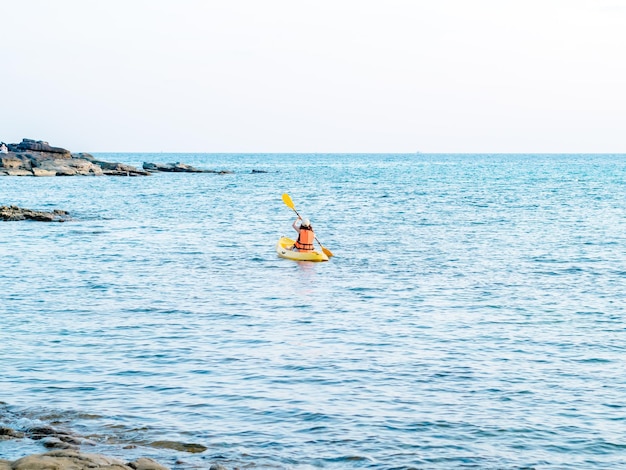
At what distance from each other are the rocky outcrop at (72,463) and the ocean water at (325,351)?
0.88 m

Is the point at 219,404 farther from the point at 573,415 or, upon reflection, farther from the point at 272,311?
the point at 272,311

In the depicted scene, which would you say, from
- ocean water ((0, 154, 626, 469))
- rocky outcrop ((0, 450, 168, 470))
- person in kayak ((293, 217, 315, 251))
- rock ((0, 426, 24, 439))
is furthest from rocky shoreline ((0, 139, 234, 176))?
rocky outcrop ((0, 450, 168, 470))

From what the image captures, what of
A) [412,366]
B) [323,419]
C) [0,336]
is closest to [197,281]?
[0,336]

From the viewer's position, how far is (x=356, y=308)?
20109 mm

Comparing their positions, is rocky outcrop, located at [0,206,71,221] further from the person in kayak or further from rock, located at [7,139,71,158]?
rock, located at [7,139,71,158]

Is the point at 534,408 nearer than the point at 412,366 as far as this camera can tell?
Yes

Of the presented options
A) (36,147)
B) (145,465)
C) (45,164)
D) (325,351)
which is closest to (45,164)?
(45,164)

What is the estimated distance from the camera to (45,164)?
9825 centimetres

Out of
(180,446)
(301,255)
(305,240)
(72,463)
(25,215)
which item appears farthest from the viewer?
(25,215)

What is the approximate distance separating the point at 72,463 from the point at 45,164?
95407 mm

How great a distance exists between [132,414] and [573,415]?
660 cm

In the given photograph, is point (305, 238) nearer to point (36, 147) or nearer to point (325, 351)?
point (325, 351)

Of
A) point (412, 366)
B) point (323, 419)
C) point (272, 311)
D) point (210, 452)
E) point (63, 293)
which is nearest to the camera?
point (210, 452)

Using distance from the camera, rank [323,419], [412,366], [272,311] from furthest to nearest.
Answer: [272,311] → [412,366] → [323,419]
